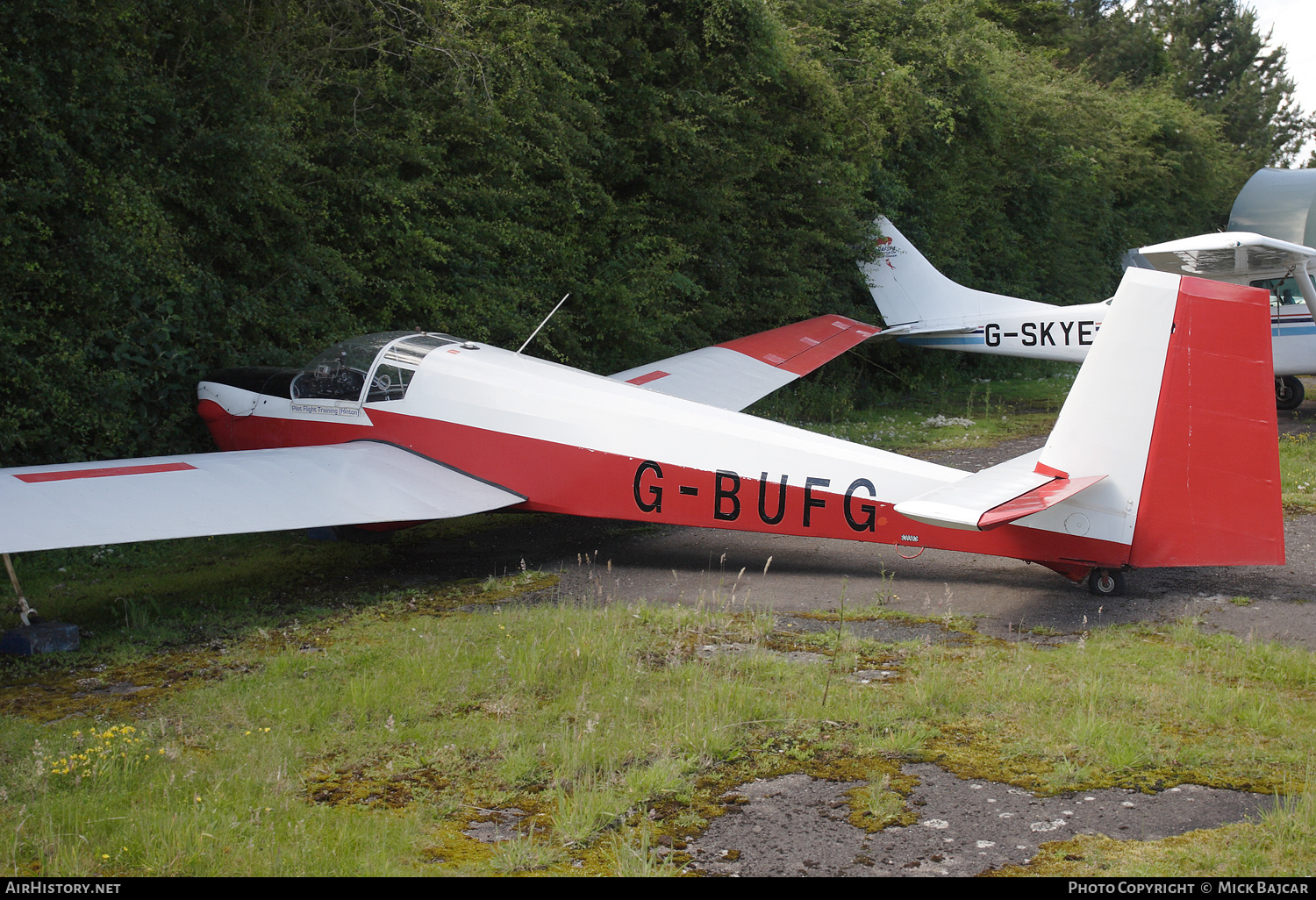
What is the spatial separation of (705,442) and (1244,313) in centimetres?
329

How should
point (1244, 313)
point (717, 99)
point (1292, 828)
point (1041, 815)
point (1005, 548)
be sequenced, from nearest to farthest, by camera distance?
point (1292, 828) → point (1041, 815) → point (1244, 313) → point (1005, 548) → point (717, 99)

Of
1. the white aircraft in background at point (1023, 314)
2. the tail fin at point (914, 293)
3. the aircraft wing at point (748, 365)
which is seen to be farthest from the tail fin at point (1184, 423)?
the tail fin at point (914, 293)

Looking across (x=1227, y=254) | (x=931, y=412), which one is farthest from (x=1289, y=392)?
(x=931, y=412)

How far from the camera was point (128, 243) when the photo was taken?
7.76 meters


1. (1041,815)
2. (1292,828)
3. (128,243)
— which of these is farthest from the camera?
(128,243)

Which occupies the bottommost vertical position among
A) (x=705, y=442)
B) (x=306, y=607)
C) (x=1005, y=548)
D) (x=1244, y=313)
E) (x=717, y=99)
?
(x=306, y=607)

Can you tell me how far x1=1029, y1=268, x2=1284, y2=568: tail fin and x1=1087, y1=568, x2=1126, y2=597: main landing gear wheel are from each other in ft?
1.30

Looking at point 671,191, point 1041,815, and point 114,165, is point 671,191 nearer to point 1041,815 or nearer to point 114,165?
point 114,165

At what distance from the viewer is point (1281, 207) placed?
1972 cm

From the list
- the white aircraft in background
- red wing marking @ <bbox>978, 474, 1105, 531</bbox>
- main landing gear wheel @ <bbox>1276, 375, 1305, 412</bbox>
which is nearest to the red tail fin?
red wing marking @ <bbox>978, 474, 1105, 531</bbox>

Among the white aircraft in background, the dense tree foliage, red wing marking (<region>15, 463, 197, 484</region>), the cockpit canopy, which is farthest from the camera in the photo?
the white aircraft in background

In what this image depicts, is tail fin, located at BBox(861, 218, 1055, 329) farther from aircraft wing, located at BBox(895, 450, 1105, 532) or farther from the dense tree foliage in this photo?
aircraft wing, located at BBox(895, 450, 1105, 532)

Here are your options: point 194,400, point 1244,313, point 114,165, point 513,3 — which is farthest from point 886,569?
point 513,3

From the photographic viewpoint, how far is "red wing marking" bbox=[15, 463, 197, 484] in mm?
5837
